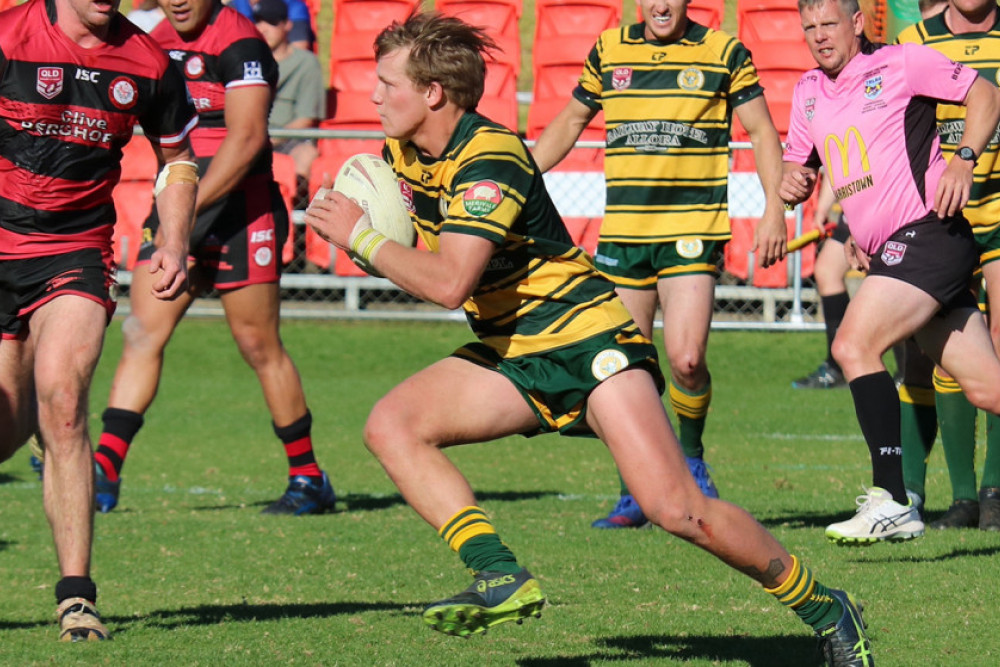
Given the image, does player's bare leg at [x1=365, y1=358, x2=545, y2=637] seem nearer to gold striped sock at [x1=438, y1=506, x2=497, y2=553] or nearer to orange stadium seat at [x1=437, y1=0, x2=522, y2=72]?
gold striped sock at [x1=438, y1=506, x2=497, y2=553]

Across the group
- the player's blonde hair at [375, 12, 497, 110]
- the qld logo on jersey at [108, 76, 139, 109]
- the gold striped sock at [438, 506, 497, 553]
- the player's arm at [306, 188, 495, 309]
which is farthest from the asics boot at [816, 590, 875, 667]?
the qld logo on jersey at [108, 76, 139, 109]

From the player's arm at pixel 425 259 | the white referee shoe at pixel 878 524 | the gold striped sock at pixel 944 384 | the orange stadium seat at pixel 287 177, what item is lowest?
the white referee shoe at pixel 878 524

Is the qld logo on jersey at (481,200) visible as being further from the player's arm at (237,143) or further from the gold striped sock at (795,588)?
the player's arm at (237,143)

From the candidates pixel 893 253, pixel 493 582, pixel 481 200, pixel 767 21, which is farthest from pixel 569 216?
pixel 493 582

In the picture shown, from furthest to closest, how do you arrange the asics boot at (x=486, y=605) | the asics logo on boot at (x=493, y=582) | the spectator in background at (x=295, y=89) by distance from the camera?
the spectator in background at (x=295, y=89) < the asics logo on boot at (x=493, y=582) < the asics boot at (x=486, y=605)

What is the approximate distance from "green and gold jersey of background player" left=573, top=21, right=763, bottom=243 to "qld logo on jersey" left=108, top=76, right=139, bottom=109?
274 cm

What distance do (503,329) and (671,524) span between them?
32.3 inches

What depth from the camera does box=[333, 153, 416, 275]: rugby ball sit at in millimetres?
4672

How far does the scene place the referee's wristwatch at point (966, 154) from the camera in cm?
603

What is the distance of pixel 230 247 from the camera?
7938 millimetres

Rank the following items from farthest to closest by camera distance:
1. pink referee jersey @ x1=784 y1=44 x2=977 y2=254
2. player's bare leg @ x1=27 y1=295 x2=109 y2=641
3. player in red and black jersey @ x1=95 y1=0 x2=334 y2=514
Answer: player in red and black jersey @ x1=95 y1=0 x2=334 y2=514 < pink referee jersey @ x1=784 y1=44 x2=977 y2=254 < player's bare leg @ x1=27 y1=295 x2=109 y2=641

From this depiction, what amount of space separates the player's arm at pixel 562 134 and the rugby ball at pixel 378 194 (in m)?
2.78

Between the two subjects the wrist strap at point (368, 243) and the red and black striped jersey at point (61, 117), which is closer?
the wrist strap at point (368, 243)

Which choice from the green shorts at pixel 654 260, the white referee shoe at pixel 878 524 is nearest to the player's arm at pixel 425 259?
the white referee shoe at pixel 878 524
